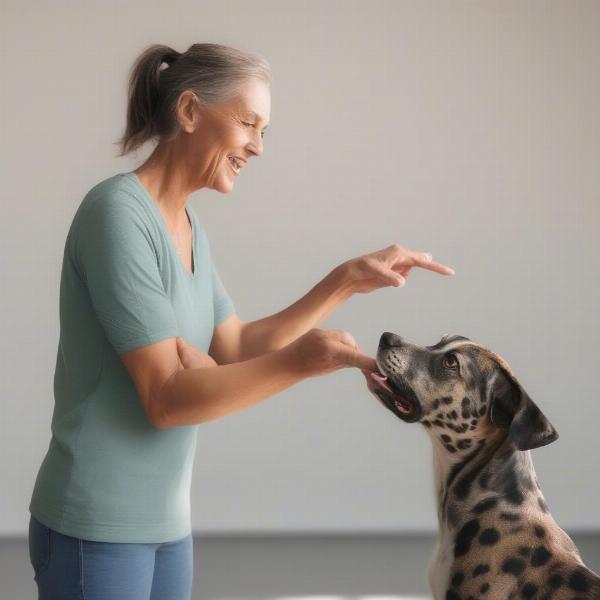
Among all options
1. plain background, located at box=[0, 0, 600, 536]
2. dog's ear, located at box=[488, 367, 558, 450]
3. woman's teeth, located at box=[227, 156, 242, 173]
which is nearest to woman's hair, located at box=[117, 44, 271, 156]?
woman's teeth, located at box=[227, 156, 242, 173]

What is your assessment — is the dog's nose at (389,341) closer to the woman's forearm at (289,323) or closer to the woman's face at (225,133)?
the woman's forearm at (289,323)

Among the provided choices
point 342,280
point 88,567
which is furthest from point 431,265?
point 88,567

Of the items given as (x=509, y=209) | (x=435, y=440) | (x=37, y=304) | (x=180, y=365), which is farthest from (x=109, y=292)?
(x=509, y=209)

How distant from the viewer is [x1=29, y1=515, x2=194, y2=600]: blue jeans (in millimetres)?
1987

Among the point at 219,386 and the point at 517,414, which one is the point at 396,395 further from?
the point at 219,386

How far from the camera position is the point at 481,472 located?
2.04m

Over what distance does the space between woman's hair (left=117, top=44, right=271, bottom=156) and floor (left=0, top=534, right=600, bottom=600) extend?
278 centimetres

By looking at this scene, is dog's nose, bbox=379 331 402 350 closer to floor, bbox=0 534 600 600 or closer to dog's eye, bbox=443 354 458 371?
dog's eye, bbox=443 354 458 371

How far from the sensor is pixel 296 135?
556 cm

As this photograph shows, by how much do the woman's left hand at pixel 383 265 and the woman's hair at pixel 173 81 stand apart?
0.46 m

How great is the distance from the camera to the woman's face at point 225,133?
216cm

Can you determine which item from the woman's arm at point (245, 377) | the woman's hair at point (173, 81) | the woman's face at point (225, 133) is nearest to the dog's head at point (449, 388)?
the woman's arm at point (245, 377)

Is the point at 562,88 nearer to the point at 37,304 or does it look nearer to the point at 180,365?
the point at 37,304

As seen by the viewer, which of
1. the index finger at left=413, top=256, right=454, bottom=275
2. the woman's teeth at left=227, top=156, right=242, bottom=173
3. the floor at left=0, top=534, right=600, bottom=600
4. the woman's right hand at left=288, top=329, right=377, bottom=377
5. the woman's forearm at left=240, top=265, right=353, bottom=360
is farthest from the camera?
the floor at left=0, top=534, right=600, bottom=600
